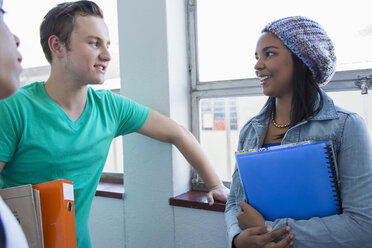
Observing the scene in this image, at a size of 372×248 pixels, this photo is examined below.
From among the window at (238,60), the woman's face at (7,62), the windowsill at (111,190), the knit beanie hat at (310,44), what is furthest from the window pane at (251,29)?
the woman's face at (7,62)

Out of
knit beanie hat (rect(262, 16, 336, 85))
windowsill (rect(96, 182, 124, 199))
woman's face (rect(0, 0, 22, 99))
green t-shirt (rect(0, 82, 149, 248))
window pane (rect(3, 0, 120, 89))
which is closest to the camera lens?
woman's face (rect(0, 0, 22, 99))

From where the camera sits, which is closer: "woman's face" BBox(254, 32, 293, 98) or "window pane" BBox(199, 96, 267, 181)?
"woman's face" BBox(254, 32, 293, 98)

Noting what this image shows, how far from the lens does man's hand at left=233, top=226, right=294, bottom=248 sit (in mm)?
879

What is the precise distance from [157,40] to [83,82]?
537 mm

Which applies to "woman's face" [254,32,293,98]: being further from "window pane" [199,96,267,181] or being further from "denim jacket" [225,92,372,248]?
"window pane" [199,96,267,181]

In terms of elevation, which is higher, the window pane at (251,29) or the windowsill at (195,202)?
the window pane at (251,29)

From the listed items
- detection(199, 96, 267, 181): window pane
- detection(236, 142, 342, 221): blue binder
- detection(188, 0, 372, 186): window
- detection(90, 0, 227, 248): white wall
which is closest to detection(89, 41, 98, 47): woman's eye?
detection(90, 0, 227, 248): white wall

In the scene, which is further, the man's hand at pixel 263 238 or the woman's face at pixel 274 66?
the woman's face at pixel 274 66

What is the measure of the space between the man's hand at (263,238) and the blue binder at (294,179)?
0.06m

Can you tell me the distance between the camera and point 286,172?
2.90ft

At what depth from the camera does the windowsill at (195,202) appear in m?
1.52

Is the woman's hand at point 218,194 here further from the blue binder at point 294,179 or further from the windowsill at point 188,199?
the blue binder at point 294,179

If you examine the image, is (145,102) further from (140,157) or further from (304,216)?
(304,216)

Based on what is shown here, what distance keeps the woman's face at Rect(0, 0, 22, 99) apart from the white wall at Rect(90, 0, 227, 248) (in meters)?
1.09
